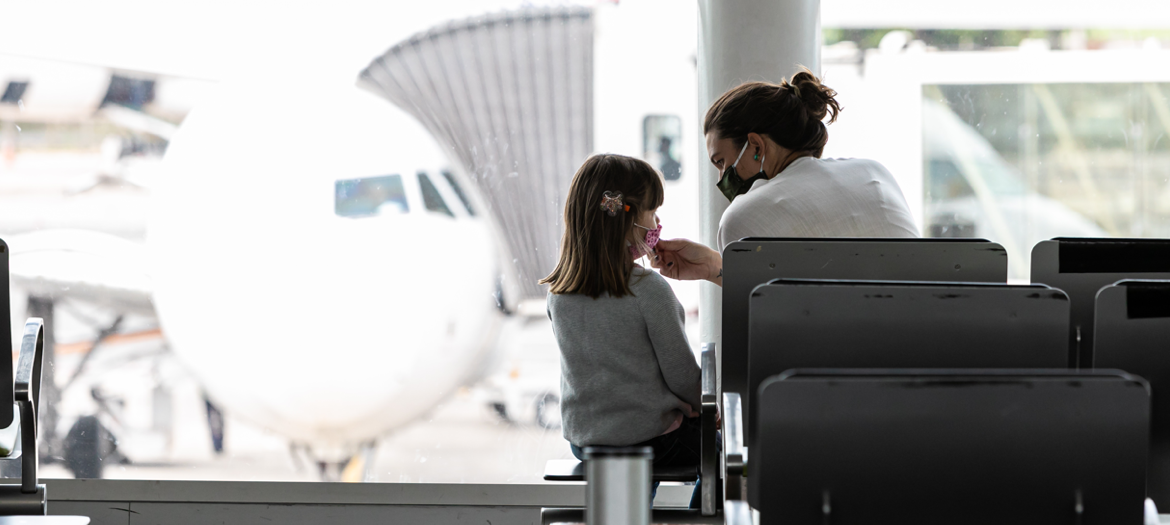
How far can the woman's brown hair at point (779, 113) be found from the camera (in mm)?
1848

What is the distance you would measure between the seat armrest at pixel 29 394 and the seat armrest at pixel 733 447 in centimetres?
138

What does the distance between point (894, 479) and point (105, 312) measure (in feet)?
9.00

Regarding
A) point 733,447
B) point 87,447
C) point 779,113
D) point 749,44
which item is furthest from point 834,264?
point 87,447

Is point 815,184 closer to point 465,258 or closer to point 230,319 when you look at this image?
point 465,258

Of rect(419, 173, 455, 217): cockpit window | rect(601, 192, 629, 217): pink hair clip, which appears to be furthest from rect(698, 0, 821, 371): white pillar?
rect(419, 173, 455, 217): cockpit window

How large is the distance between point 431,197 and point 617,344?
1414 millimetres

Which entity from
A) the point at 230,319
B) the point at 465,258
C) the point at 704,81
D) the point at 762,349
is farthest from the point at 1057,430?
the point at 230,319

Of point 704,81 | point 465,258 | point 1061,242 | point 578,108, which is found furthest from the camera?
point 465,258

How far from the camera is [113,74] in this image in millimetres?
2814

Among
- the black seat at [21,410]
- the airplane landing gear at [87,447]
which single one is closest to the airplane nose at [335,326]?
the airplane landing gear at [87,447]

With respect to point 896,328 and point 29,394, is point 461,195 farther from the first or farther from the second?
point 896,328

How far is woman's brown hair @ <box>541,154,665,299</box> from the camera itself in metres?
1.79

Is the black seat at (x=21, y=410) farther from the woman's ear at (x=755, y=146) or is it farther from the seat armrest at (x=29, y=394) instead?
→ the woman's ear at (x=755, y=146)

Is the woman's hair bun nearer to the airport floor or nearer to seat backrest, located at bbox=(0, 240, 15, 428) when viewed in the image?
the airport floor
